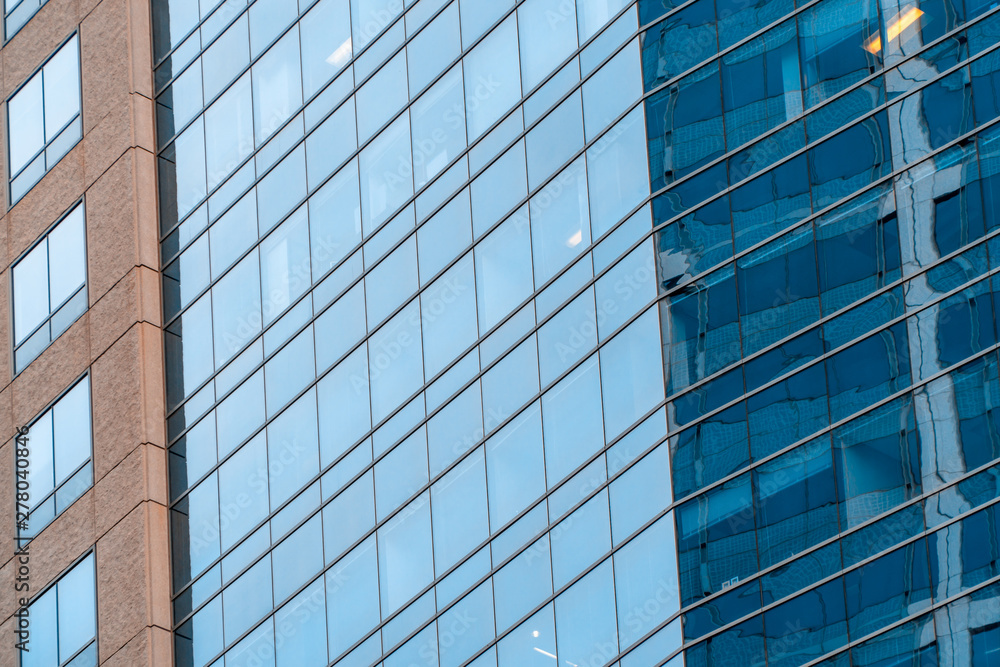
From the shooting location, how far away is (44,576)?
1427 inches

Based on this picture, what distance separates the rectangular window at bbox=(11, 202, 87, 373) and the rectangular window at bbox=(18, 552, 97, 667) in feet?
17.2

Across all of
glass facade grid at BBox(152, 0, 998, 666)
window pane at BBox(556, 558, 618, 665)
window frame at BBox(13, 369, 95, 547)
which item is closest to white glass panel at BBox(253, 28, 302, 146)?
glass facade grid at BBox(152, 0, 998, 666)

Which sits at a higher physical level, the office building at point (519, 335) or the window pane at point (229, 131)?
the window pane at point (229, 131)

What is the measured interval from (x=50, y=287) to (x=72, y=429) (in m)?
3.46

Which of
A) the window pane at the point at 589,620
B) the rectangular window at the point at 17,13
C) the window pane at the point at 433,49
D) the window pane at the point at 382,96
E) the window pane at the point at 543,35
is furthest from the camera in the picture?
the rectangular window at the point at 17,13

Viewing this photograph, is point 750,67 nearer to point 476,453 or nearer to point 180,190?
point 476,453

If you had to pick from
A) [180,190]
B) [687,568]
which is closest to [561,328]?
[687,568]

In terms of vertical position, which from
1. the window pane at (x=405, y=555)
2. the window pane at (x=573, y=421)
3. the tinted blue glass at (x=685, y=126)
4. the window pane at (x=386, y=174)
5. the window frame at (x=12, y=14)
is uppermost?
the window frame at (x=12, y=14)

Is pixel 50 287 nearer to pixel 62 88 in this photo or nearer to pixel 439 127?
pixel 62 88

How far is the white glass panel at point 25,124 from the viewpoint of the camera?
3941 cm

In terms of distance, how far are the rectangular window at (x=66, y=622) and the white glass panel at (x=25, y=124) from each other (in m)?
9.92

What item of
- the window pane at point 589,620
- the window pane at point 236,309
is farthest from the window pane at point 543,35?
the window pane at point 589,620

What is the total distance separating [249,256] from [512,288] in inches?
260

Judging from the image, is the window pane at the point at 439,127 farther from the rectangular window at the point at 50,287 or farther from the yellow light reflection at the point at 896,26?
the rectangular window at the point at 50,287
